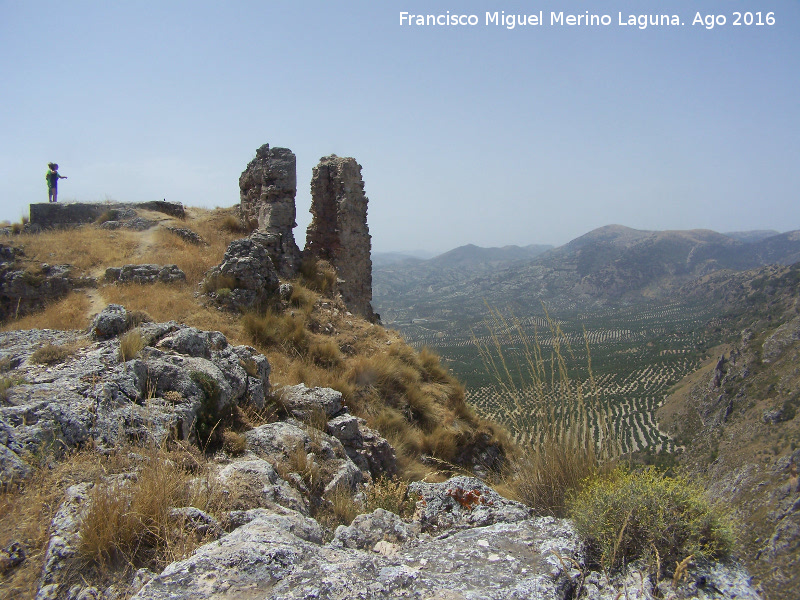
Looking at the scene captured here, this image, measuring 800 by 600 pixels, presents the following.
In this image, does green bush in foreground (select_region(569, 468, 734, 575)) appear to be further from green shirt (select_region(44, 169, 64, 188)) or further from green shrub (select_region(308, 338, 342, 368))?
green shirt (select_region(44, 169, 64, 188))

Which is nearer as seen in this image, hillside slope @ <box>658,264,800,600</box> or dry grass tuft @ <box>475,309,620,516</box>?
dry grass tuft @ <box>475,309,620,516</box>

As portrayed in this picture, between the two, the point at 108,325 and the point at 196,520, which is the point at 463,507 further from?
the point at 108,325

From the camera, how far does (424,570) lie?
2.39 metres

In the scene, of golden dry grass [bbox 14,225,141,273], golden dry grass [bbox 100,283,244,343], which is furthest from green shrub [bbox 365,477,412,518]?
golden dry grass [bbox 14,225,141,273]

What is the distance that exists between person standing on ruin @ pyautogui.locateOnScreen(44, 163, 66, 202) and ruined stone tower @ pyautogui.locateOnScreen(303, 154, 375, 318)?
11.2m

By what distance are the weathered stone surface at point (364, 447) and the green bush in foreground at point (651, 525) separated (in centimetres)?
299

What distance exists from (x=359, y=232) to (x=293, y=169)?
2294 mm

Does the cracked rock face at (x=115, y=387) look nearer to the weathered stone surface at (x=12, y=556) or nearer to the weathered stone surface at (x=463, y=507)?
the weathered stone surface at (x=12, y=556)

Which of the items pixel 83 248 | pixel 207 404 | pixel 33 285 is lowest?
pixel 207 404

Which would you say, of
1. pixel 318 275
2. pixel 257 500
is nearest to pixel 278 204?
pixel 318 275

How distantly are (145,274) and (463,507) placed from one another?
28.3ft

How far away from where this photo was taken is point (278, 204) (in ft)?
37.4

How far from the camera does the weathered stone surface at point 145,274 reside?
952 centimetres

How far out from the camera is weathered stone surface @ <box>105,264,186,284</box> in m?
9.52
